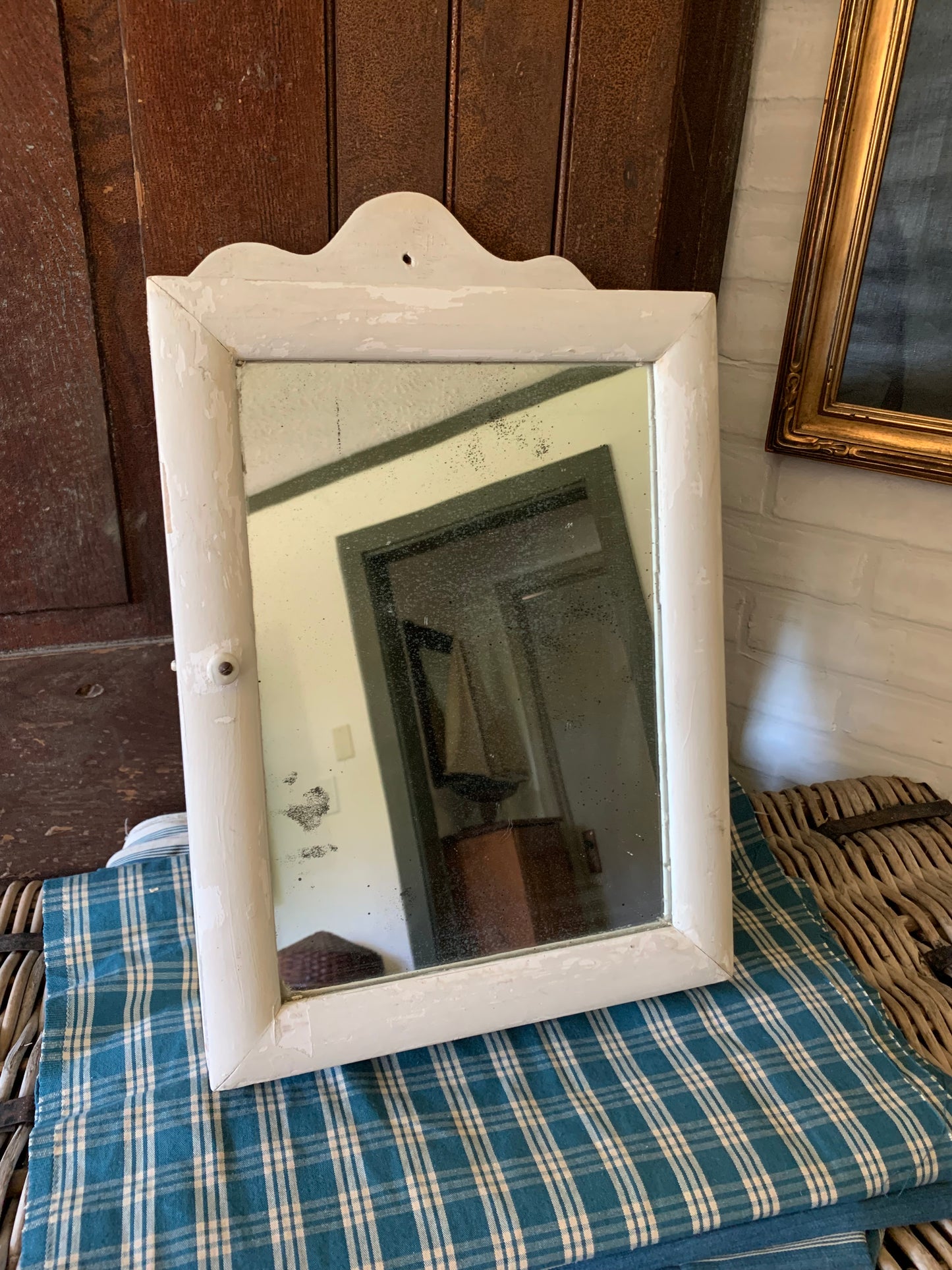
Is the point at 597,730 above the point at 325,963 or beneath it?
above

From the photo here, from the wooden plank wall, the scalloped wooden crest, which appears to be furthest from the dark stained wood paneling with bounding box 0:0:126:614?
the scalloped wooden crest

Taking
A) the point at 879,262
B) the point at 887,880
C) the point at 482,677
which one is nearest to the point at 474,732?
the point at 482,677

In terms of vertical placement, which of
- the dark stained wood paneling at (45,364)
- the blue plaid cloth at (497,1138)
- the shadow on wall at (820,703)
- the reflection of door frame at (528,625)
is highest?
the dark stained wood paneling at (45,364)

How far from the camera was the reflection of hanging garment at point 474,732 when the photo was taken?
65 centimetres

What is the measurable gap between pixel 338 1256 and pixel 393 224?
659mm

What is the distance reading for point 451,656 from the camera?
65 centimetres

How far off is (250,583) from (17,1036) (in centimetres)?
39

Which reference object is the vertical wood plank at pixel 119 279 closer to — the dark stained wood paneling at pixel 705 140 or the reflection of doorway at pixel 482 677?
the reflection of doorway at pixel 482 677

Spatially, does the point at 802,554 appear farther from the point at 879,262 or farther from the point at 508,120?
the point at 508,120

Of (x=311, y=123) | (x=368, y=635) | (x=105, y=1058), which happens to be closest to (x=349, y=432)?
(x=368, y=635)

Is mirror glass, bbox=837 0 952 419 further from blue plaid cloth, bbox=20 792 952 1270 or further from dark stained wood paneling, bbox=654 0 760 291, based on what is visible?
blue plaid cloth, bbox=20 792 952 1270

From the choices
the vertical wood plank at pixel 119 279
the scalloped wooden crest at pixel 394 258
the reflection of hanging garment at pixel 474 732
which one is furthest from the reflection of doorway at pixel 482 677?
the vertical wood plank at pixel 119 279

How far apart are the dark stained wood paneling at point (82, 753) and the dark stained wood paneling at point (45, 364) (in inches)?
2.6

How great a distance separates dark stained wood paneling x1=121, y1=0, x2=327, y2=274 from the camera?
64 centimetres
